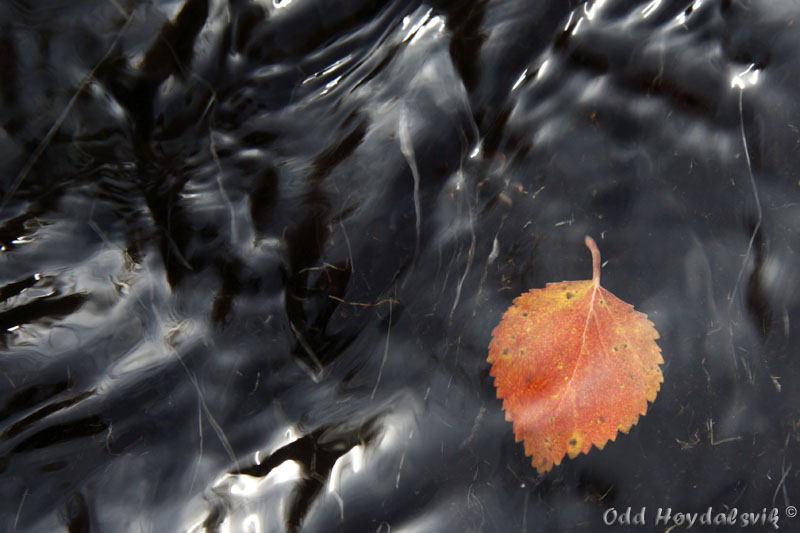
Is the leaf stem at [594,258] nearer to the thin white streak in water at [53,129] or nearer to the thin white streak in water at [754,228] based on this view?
the thin white streak in water at [754,228]

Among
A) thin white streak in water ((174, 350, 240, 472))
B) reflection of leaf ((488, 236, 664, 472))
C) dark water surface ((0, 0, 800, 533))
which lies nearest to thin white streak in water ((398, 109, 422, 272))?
dark water surface ((0, 0, 800, 533))

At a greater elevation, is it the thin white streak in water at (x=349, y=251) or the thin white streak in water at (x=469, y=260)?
the thin white streak in water at (x=349, y=251)

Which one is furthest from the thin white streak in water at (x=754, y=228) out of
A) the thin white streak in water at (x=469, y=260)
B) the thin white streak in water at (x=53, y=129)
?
the thin white streak in water at (x=53, y=129)

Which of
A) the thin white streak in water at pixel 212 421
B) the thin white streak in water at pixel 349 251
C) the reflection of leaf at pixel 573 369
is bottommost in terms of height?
the reflection of leaf at pixel 573 369

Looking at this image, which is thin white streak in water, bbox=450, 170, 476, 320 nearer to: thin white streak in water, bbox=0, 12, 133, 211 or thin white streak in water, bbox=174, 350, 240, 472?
thin white streak in water, bbox=174, 350, 240, 472

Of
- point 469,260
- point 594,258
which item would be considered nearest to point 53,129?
point 469,260

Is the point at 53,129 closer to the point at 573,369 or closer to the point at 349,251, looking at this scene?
the point at 349,251

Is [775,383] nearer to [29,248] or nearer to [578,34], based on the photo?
[578,34]
